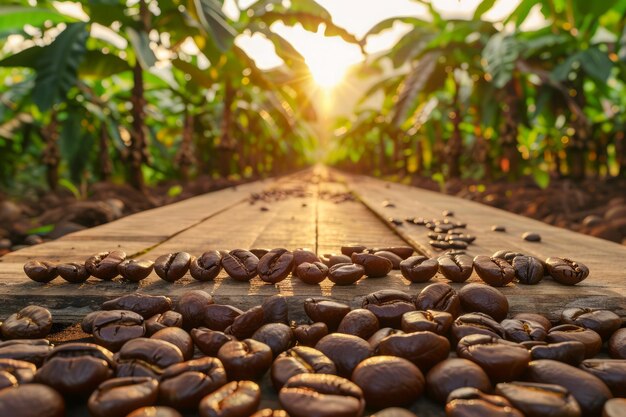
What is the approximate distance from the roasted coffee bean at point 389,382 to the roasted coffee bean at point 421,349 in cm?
7

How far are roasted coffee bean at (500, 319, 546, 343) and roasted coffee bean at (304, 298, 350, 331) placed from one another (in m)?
0.41

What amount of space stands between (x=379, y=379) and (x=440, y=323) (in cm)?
29


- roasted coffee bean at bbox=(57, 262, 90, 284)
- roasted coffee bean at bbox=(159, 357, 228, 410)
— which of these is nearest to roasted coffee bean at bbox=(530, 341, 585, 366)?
roasted coffee bean at bbox=(159, 357, 228, 410)

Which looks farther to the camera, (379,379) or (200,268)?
(200,268)

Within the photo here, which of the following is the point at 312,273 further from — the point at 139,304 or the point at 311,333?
the point at 139,304

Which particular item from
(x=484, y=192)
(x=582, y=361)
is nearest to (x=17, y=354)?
(x=582, y=361)

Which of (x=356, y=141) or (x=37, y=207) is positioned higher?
(x=356, y=141)

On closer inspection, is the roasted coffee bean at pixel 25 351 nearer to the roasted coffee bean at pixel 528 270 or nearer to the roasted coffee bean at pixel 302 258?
the roasted coffee bean at pixel 302 258

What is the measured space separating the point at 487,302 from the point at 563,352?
0.87 ft

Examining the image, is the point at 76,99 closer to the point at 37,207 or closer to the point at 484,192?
the point at 37,207

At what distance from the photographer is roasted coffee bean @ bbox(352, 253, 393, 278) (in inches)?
62.9

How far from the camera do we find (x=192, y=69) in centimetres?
566

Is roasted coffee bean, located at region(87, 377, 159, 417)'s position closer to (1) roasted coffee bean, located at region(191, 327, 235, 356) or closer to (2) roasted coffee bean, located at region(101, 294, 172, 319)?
(1) roasted coffee bean, located at region(191, 327, 235, 356)

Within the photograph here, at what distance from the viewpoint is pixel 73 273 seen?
1.50m
